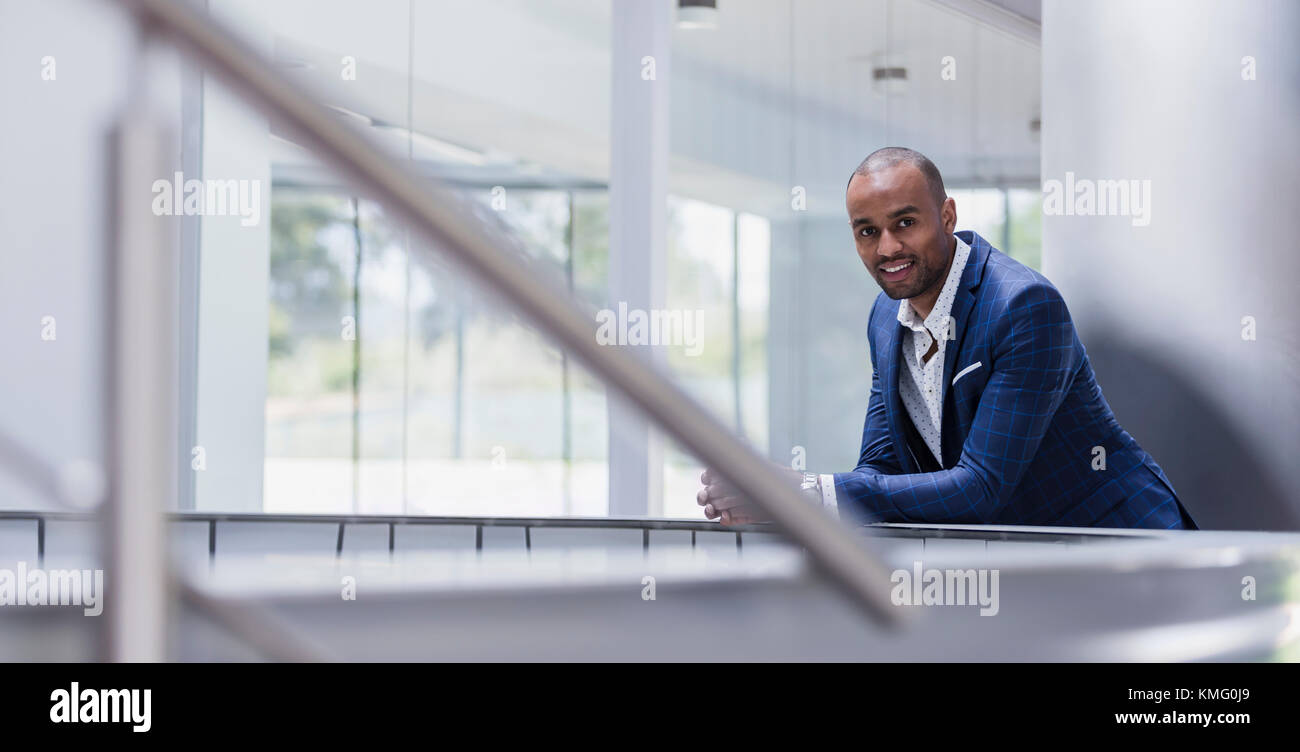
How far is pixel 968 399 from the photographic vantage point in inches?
80.7

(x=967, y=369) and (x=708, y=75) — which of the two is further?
(x=708, y=75)

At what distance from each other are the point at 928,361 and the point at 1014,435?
338mm

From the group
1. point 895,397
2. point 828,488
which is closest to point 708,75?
point 895,397

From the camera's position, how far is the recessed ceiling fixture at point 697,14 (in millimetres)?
5035

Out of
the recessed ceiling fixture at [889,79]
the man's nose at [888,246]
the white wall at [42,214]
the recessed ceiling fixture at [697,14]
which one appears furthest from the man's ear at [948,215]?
the recessed ceiling fixture at [889,79]

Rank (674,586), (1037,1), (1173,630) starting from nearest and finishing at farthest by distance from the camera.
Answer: (674,586), (1173,630), (1037,1)

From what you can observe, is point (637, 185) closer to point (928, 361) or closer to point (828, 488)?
point (928, 361)

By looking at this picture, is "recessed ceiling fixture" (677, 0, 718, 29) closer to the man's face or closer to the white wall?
the white wall

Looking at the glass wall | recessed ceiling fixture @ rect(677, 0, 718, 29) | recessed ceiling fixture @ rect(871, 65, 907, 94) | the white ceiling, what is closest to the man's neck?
the glass wall

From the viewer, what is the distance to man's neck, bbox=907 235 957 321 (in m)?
2.16

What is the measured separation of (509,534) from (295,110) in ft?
4.83
